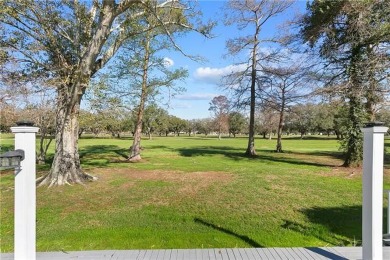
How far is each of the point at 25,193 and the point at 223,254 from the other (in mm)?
2244

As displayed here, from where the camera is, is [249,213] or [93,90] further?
[93,90]

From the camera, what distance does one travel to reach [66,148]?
9.41 meters

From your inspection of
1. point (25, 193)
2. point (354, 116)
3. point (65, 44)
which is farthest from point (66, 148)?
Answer: point (354, 116)

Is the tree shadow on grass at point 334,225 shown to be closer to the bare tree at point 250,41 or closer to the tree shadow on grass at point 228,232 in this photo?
the tree shadow on grass at point 228,232

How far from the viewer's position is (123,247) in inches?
178

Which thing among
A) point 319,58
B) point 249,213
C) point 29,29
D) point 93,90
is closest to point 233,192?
point 249,213

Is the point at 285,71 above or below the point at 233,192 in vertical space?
above

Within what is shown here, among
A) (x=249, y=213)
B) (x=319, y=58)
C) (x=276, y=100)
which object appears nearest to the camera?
(x=249, y=213)

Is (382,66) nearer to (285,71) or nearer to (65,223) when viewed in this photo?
(285,71)

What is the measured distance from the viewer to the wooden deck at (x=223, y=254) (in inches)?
142

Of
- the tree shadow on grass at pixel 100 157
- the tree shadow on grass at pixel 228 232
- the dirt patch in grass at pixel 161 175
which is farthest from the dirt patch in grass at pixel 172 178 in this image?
the tree shadow on grass at pixel 100 157

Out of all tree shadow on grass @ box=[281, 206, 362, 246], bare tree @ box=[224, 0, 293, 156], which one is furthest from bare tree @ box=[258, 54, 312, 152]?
tree shadow on grass @ box=[281, 206, 362, 246]

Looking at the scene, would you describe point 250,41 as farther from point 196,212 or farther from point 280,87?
point 196,212

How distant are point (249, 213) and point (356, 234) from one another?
2.01m
